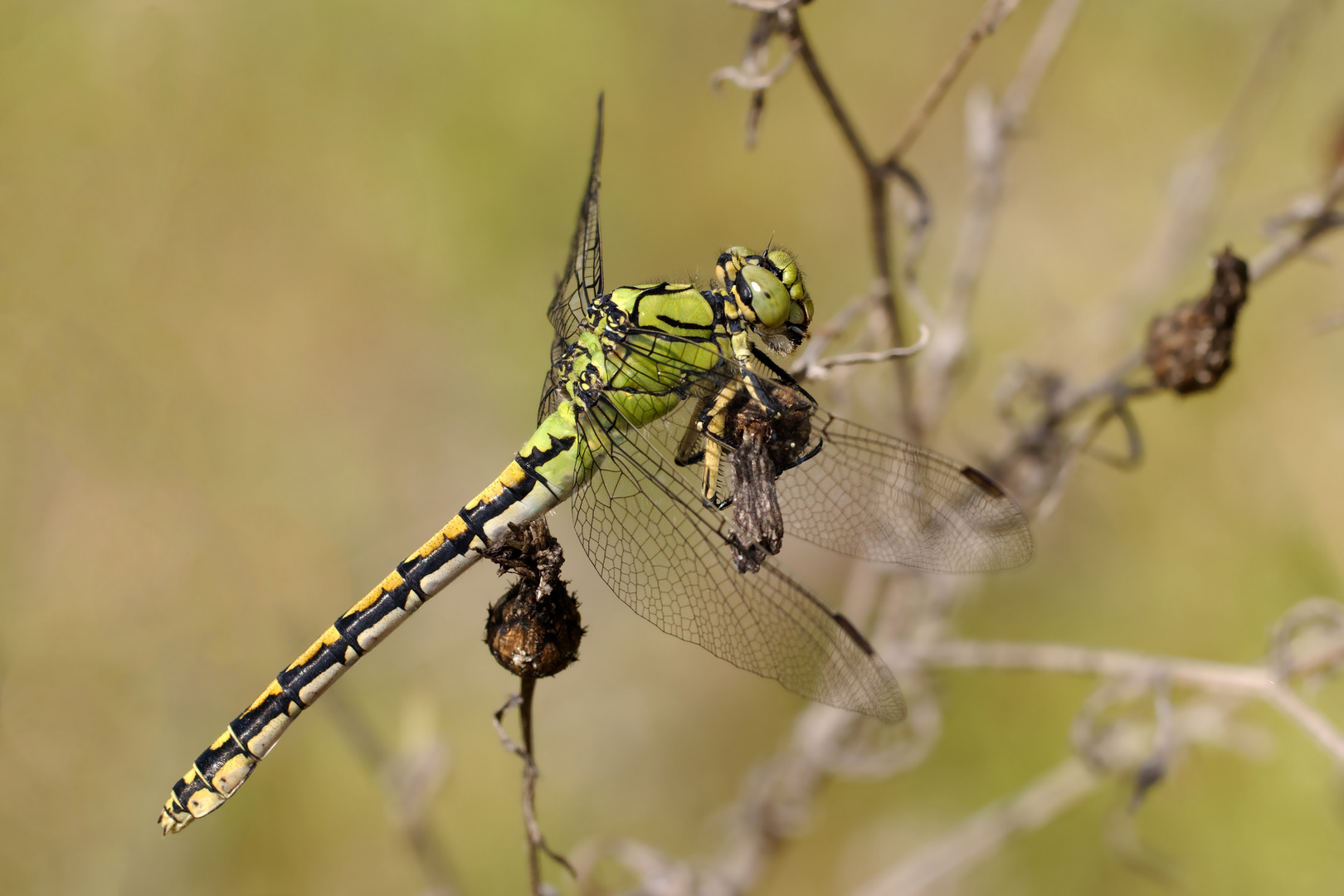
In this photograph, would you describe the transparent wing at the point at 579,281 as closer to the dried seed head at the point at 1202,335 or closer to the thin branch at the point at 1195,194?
the dried seed head at the point at 1202,335

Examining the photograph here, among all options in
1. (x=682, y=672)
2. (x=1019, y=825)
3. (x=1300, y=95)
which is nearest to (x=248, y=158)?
(x=682, y=672)

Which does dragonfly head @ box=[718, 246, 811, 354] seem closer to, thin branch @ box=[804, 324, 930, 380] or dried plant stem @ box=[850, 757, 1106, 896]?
thin branch @ box=[804, 324, 930, 380]

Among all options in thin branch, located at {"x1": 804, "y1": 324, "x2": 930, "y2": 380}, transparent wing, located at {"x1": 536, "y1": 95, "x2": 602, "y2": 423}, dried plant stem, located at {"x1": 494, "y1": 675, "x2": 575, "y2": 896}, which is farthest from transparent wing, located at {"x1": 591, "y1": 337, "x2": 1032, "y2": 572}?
dried plant stem, located at {"x1": 494, "y1": 675, "x2": 575, "y2": 896}

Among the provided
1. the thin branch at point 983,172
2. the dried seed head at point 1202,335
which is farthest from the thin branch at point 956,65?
the dried seed head at point 1202,335

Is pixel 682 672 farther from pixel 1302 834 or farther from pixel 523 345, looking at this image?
pixel 1302 834

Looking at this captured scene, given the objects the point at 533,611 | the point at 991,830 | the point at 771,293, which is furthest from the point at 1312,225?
the point at 533,611
